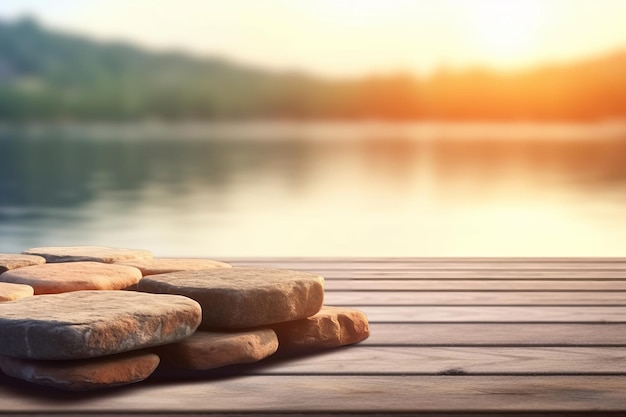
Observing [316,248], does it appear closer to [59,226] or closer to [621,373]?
[59,226]

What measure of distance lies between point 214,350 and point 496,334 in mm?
596

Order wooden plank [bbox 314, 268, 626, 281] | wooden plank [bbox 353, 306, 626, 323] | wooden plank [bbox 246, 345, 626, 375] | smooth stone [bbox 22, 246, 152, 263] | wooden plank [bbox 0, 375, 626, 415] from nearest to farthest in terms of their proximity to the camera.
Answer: wooden plank [bbox 0, 375, 626, 415]
wooden plank [bbox 246, 345, 626, 375]
wooden plank [bbox 353, 306, 626, 323]
smooth stone [bbox 22, 246, 152, 263]
wooden plank [bbox 314, 268, 626, 281]

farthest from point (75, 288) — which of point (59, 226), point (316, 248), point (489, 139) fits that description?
point (489, 139)

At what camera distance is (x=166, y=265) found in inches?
82.0

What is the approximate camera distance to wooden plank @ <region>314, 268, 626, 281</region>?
2.60 metres

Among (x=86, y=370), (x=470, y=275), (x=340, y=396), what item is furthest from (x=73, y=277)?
(x=470, y=275)

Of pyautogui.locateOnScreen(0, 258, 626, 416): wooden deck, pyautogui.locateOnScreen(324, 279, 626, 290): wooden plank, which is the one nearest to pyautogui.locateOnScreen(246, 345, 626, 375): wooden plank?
pyautogui.locateOnScreen(0, 258, 626, 416): wooden deck

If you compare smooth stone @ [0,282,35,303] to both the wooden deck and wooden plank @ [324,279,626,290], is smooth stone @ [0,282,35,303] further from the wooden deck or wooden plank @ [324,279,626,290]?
wooden plank @ [324,279,626,290]

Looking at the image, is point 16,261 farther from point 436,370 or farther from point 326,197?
point 326,197

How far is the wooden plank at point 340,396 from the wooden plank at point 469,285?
3.10 feet

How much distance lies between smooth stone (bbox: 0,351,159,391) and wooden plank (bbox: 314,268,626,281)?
3.96 ft

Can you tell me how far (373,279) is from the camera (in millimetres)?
2551

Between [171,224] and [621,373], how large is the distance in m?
7.78

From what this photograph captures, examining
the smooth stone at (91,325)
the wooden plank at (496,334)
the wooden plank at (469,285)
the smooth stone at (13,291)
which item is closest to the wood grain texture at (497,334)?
the wooden plank at (496,334)
